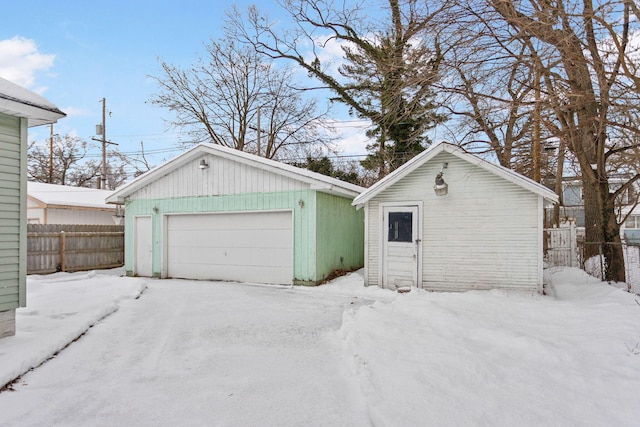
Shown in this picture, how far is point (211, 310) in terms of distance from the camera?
6426mm

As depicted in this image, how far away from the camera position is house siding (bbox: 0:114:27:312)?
4598 mm

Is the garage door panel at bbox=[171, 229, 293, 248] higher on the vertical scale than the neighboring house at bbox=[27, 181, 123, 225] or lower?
lower

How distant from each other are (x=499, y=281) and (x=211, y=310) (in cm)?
552

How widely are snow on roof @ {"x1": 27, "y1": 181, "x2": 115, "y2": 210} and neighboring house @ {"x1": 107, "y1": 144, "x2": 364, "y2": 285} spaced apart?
14.2 ft

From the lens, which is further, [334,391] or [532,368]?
[532,368]

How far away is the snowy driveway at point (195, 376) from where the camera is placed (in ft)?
9.13

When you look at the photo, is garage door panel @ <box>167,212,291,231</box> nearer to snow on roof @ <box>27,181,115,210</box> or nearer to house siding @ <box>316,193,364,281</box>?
house siding @ <box>316,193,364,281</box>

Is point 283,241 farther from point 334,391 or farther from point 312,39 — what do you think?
point 312,39

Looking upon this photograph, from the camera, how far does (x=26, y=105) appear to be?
4582 mm

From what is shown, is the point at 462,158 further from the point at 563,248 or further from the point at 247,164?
the point at 563,248

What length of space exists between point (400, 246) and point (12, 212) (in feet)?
22.2

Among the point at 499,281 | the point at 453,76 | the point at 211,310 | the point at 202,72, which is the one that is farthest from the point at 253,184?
the point at 202,72

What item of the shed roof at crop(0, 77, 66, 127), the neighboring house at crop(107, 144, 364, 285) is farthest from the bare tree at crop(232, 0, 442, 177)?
the shed roof at crop(0, 77, 66, 127)

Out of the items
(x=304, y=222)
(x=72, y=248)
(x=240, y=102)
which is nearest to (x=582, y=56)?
(x=304, y=222)
